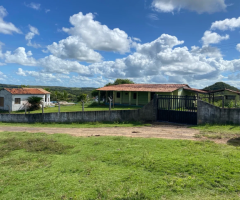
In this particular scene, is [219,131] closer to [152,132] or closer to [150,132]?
[152,132]

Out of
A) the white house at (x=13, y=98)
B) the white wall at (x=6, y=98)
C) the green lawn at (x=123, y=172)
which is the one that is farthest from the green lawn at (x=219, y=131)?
the white wall at (x=6, y=98)

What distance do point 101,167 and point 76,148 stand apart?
241 centimetres

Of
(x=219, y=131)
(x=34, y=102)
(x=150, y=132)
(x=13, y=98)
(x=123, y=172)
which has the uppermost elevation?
(x=13, y=98)

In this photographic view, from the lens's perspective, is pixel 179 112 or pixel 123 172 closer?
pixel 123 172

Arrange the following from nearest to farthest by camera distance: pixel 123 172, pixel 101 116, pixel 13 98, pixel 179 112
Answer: pixel 123 172 < pixel 179 112 < pixel 101 116 < pixel 13 98

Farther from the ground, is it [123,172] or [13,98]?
[13,98]

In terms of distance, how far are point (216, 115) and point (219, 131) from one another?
1.84 meters

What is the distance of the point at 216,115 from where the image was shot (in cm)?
1151

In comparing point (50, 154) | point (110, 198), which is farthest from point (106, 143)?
point (110, 198)

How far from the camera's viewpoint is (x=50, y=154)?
22.2 ft

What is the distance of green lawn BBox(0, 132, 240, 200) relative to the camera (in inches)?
158

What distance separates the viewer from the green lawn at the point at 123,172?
4.00 meters

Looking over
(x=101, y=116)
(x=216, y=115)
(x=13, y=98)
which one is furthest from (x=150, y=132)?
(x=13, y=98)

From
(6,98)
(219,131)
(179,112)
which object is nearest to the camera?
(219,131)
